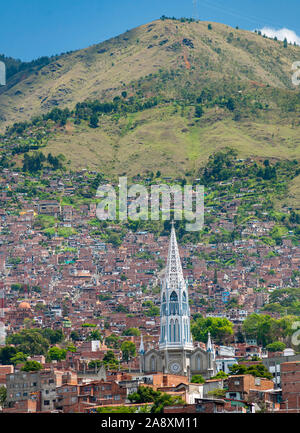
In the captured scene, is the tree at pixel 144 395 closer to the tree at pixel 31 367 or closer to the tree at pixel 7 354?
the tree at pixel 31 367

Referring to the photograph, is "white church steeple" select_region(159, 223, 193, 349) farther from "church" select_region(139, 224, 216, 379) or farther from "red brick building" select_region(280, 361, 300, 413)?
"red brick building" select_region(280, 361, 300, 413)

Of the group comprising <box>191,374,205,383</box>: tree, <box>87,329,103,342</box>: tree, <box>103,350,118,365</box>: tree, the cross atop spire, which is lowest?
<box>191,374,205,383</box>: tree

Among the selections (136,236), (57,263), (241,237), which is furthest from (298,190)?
(57,263)

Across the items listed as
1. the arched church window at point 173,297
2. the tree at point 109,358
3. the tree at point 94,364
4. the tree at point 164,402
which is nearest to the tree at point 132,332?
the tree at point 109,358

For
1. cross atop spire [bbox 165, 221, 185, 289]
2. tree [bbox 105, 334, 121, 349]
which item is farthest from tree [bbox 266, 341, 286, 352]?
tree [bbox 105, 334, 121, 349]

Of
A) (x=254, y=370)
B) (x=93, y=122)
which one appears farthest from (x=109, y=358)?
(x=93, y=122)

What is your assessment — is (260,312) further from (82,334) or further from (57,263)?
(57,263)
